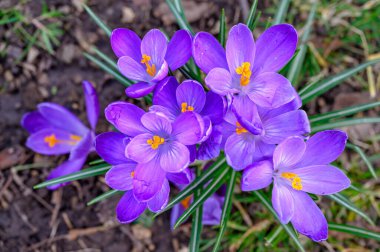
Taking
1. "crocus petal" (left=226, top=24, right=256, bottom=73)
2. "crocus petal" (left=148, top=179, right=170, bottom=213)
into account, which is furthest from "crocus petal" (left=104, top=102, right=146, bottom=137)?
"crocus petal" (left=226, top=24, right=256, bottom=73)

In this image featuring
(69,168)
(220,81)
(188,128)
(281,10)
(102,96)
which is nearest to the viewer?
(188,128)

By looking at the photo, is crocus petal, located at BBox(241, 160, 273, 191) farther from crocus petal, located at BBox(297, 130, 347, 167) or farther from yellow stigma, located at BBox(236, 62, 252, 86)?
yellow stigma, located at BBox(236, 62, 252, 86)

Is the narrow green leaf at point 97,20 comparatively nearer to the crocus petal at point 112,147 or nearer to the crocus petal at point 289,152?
the crocus petal at point 112,147

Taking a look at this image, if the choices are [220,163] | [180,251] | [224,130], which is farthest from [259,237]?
[224,130]

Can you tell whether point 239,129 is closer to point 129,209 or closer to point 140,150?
point 140,150

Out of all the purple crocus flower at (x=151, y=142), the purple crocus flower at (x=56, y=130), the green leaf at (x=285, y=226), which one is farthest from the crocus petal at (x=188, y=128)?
A: the purple crocus flower at (x=56, y=130)

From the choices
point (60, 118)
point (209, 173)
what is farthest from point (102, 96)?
point (209, 173)

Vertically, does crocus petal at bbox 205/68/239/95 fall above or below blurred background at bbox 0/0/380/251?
above
